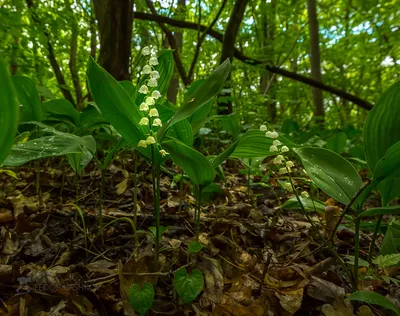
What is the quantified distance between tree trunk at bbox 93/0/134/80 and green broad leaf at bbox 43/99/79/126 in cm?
82

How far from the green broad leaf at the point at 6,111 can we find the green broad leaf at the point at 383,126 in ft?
3.34

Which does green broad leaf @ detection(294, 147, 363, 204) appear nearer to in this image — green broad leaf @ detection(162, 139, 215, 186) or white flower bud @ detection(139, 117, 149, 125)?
green broad leaf @ detection(162, 139, 215, 186)

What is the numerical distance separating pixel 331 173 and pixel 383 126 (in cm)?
22

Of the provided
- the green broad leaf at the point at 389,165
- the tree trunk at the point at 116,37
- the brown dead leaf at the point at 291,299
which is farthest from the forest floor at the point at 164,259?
the tree trunk at the point at 116,37

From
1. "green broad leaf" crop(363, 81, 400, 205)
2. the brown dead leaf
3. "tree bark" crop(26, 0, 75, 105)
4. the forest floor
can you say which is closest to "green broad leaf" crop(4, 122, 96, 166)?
the forest floor

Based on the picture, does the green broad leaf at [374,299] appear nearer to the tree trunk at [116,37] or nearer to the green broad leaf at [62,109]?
the green broad leaf at [62,109]

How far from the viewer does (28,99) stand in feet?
5.50

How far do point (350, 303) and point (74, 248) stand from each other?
42.9 inches

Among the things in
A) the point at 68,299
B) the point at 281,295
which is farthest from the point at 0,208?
the point at 281,295

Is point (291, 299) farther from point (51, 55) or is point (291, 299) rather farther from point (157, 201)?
point (51, 55)

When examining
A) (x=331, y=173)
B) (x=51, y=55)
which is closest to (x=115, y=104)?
(x=331, y=173)

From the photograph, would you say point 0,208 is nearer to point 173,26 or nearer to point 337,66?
point 173,26

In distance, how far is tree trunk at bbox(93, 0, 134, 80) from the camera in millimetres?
2555

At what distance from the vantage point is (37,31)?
3148 millimetres
